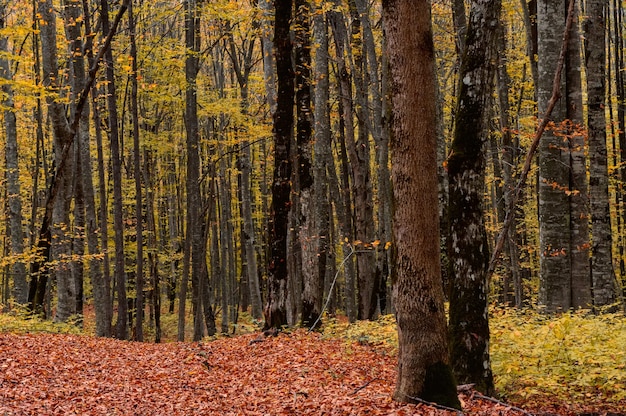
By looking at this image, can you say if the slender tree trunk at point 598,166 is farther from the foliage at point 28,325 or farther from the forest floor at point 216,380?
the foliage at point 28,325

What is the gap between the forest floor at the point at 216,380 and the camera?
6.74 meters

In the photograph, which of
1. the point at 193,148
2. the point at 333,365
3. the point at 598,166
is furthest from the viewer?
the point at 193,148

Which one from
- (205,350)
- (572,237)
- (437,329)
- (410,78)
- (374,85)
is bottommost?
(205,350)

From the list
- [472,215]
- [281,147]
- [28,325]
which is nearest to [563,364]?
[472,215]

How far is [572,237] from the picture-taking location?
10352 millimetres

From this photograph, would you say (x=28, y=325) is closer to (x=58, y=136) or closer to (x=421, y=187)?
(x=58, y=136)

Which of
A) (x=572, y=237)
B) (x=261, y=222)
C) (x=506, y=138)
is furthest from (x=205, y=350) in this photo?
(x=261, y=222)

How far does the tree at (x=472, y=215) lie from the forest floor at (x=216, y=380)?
515 millimetres

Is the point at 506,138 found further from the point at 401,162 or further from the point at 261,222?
the point at 261,222

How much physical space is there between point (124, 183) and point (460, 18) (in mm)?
18959

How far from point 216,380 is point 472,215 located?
5.37 meters

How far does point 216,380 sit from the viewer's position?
31.0 ft

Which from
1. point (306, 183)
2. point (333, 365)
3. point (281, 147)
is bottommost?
point (333, 365)

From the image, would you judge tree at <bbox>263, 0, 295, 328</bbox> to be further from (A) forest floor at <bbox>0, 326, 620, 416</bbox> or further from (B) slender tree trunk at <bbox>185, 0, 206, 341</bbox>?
(B) slender tree trunk at <bbox>185, 0, 206, 341</bbox>
